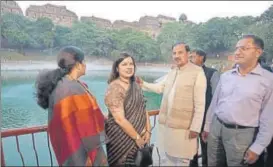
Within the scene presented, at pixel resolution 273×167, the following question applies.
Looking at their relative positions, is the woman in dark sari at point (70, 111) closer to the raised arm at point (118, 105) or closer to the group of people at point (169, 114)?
the group of people at point (169, 114)

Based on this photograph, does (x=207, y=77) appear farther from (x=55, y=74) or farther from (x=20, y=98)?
(x=20, y=98)

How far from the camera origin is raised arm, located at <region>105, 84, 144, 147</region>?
128 centimetres

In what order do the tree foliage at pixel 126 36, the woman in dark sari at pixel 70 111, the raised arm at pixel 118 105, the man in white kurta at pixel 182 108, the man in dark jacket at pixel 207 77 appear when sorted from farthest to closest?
the tree foliage at pixel 126 36
the man in dark jacket at pixel 207 77
the man in white kurta at pixel 182 108
the raised arm at pixel 118 105
the woman in dark sari at pixel 70 111

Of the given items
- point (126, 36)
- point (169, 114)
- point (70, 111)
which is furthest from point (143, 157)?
point (126, 36)

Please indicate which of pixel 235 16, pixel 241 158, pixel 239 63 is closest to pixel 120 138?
pixel 241 158

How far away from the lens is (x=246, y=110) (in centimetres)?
131

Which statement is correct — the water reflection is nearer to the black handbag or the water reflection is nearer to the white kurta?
the white kurta

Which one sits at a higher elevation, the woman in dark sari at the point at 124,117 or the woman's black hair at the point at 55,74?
the woman's black hair at the point at 55,74

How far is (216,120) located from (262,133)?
0.85 feet

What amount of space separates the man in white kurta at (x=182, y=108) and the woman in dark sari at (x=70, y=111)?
0.60 metres

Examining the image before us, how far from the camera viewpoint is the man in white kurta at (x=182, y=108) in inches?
60.3

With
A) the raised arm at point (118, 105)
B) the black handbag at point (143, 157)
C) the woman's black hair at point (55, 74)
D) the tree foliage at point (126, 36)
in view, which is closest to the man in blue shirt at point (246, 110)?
the black handbag at point (143, 157)

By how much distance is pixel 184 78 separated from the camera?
1.56 m

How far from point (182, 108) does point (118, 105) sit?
0.48 meters
